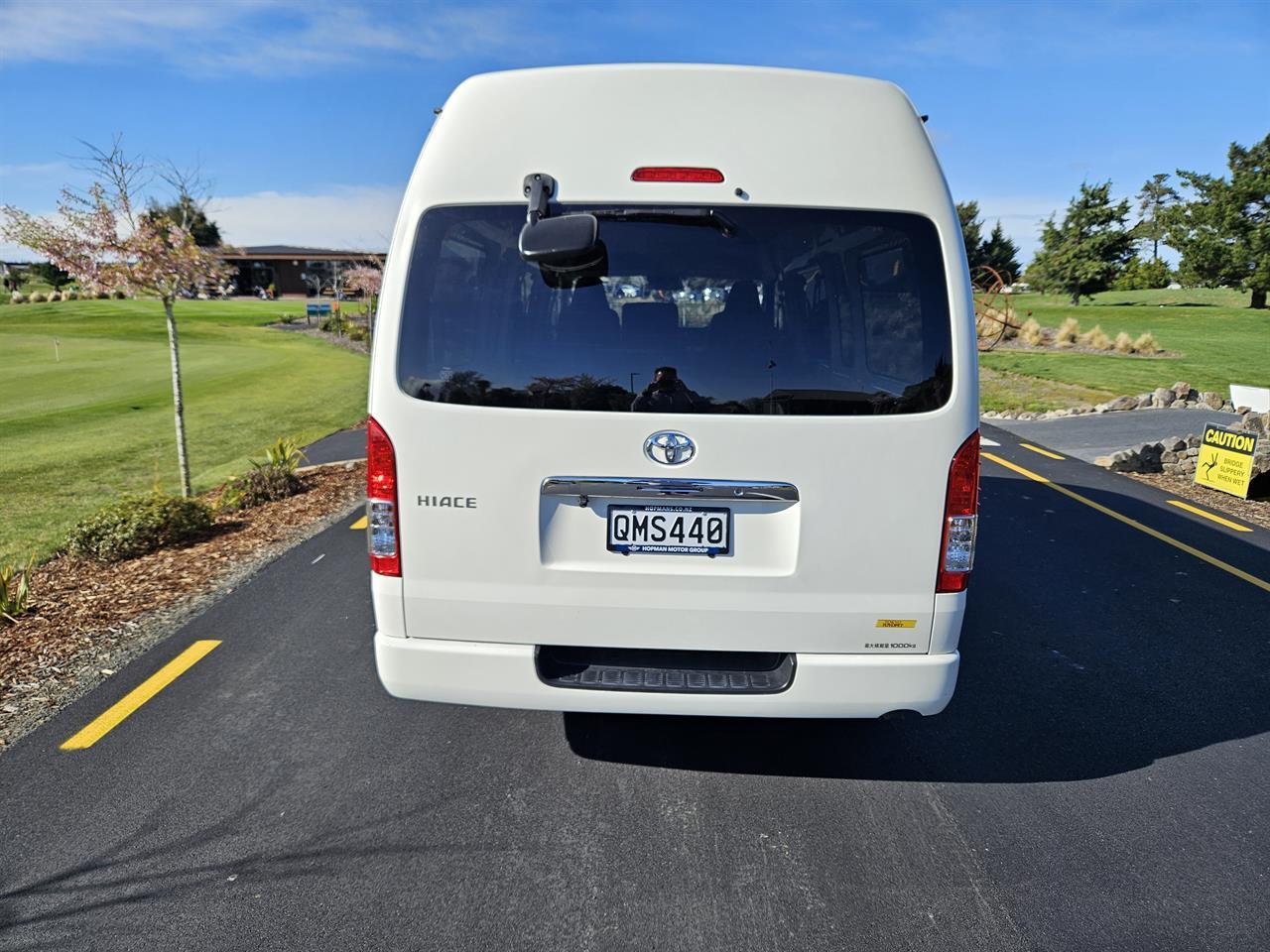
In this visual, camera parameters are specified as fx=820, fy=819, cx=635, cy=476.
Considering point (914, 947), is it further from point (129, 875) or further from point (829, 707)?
point (129, 875)

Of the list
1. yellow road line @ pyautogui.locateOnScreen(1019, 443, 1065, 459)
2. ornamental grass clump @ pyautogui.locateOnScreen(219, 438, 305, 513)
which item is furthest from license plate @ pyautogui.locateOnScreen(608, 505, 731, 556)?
yellow road line @ pyautogui.locateOnScreen(1019, 443, 1065, 459)

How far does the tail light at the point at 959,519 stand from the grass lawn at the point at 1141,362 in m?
15.9

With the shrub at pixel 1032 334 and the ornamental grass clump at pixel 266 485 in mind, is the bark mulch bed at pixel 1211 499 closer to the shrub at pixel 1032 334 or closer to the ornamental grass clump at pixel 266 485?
the ornamental grass clump at pixel 266 485

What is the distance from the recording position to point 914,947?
8.07 ft

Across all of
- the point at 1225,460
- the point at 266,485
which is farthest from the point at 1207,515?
the point at 266,485

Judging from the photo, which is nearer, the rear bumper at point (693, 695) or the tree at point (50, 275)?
the rear bumper at point (693, 695)

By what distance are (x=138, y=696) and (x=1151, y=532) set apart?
796 centimetres

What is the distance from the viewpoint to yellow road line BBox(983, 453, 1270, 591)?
6188mm

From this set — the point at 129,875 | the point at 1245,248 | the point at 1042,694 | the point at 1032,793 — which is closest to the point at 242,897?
the point at 129,875

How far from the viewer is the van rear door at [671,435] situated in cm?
273

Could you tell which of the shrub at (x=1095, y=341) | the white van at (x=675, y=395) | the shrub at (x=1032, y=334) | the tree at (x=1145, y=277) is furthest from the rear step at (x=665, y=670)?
the tree at (x=1145, y=277)

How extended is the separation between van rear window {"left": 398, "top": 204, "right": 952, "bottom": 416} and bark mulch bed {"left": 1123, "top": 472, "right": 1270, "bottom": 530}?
725 cm

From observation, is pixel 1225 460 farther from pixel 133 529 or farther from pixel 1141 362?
pixel 1141 362

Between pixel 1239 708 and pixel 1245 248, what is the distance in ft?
197
